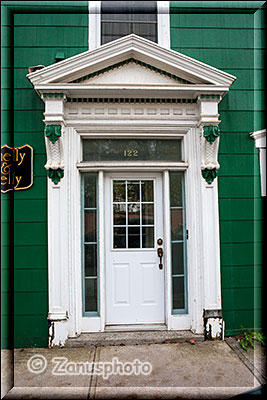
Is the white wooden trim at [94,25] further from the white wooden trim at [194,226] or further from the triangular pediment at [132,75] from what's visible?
the white wooden trim at [194,226]

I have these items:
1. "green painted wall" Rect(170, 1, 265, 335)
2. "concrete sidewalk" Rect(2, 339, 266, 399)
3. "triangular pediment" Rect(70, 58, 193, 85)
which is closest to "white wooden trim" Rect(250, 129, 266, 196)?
"green painted wall" Rect(170, 1, 265, 335)

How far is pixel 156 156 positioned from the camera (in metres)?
3.38

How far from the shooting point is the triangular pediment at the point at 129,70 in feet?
9.93

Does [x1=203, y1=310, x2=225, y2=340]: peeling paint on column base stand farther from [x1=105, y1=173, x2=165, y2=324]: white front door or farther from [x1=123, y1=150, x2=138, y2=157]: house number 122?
[x1=123, y1=150, x2=138, y2=157]: house number 122

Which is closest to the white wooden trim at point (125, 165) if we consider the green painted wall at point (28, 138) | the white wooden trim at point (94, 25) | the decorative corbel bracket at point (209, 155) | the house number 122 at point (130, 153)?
the house number 122 at point (130, 153)

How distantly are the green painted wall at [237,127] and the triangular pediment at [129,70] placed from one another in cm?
45

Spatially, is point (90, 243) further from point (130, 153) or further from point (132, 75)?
point (132, 75)

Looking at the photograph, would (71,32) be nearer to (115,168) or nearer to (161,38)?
(161,38)

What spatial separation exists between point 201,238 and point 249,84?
6.82 feet

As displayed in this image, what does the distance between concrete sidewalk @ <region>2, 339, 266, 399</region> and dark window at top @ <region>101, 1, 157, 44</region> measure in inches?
147

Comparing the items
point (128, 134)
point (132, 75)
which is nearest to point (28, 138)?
point (128, 134)

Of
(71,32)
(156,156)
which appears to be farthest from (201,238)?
(71,32)

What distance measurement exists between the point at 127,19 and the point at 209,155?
2089 mm

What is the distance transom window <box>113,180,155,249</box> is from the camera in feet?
11.2
